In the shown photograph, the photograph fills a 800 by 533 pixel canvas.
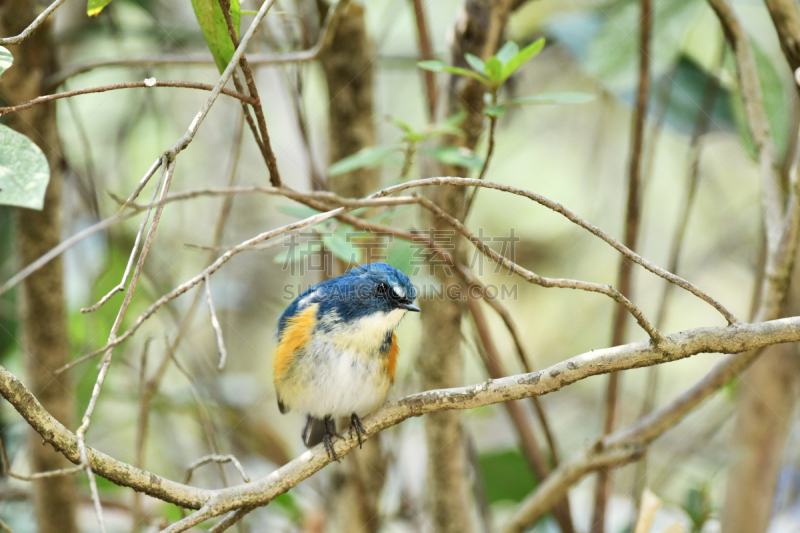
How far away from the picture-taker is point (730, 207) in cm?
623

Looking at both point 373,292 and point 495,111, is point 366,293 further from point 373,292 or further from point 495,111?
point 495,111

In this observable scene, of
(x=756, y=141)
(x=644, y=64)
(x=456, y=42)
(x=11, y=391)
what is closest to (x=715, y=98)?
(x=644, y=64)

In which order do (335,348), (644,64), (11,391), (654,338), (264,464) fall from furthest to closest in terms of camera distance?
(264,464) → (644,64) → (335,348) → (654,338) → (11,391)

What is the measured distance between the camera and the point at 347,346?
3.15 m

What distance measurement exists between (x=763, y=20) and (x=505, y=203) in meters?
2.82

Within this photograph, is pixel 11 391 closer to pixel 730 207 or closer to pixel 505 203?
pixel 505 203

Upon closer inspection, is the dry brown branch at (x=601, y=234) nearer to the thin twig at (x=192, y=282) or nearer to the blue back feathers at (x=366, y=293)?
the thin twig at (x=192, y=282)

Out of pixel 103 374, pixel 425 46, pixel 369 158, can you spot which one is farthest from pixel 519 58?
pixel 103 374

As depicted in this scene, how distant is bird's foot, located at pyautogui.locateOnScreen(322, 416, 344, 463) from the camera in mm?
2176

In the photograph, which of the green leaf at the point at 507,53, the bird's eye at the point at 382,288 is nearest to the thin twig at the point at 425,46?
the green leaf at the point at 507,53

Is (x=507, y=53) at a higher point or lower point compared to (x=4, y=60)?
higher

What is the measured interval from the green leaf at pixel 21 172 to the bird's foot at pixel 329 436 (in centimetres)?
116

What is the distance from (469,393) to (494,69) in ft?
4.23

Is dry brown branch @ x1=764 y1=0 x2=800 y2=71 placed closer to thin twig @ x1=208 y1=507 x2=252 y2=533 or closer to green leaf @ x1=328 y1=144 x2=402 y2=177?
green leaf @ x1=328 y1=144 x2=402 y2=177
